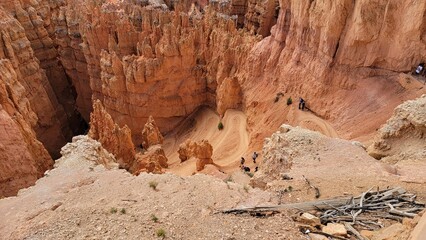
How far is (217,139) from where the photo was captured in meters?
23.8

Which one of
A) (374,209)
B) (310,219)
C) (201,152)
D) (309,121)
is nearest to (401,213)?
(374,209)

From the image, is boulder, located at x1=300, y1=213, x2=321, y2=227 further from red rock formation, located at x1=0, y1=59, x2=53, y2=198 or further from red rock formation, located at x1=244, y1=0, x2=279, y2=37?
red rock formation, located at x1=244, y1=0, x2=279, y2=37

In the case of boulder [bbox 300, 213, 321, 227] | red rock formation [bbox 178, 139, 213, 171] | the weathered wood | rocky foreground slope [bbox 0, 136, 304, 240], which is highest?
boulder [bbox 300, 213, 321, 227]

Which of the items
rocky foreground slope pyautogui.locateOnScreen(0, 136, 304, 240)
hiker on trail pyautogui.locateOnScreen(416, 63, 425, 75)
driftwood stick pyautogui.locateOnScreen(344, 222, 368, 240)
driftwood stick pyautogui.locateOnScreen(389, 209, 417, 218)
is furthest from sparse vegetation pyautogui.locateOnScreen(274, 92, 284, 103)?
driftwood stick pyautogui.locateOnScreen(344, 222, 368, 240)

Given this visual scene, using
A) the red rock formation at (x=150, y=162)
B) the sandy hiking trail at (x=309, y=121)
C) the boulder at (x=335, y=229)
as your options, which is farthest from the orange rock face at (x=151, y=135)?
the boulder at (x=335, y=229)

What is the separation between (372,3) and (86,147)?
14.7 metres

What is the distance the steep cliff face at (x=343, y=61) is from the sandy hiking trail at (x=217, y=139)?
1293mm

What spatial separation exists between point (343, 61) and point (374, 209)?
498 inches

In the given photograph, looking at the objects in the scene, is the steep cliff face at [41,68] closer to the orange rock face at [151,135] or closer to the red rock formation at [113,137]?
the red rock formation at [113,137]

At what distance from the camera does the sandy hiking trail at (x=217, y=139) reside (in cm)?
2086

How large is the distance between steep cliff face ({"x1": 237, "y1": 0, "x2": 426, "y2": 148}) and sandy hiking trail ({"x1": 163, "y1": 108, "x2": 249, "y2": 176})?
50.9 inches

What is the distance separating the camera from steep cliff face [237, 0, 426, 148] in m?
15.9

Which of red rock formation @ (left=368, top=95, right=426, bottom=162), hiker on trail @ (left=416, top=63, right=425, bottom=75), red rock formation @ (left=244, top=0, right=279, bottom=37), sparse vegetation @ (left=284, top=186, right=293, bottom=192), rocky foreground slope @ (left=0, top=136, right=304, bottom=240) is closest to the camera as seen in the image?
rocky foreground slope @ (left=0, top=136, right=304, bottom=240)

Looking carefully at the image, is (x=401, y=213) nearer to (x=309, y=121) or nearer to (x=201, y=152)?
(x=309, y=121)
